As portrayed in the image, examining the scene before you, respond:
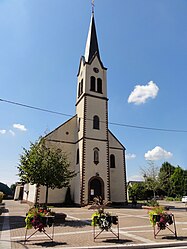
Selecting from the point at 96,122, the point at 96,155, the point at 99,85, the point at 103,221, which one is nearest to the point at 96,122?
the point at 96,122

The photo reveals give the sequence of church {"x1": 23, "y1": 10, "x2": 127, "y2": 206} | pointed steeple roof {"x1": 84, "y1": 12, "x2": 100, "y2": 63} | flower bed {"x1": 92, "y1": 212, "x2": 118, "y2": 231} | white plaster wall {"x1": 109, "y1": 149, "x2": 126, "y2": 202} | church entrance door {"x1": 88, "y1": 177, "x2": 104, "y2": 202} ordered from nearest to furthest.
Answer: flower bed {"x1": 92, "y1": 212, "x2": 118, "y2": 231}, church entrance door {"x1": 88, "y1": 177, "x2": 104, "y2": 202}, church {"x1": 23, "y1": 10, "x2": 127, "y2": 206}, white plaster wall {"x1": 109, "y1": 149, "x2": 126, "y2": 202}, pointed steeple roof {"x1": 84, "y1": 12, "x2": 100, "y2": 63}

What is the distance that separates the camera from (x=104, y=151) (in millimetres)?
28312

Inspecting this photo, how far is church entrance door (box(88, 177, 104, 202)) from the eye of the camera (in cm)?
A: 2594

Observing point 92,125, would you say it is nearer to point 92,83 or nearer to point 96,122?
point 96,122

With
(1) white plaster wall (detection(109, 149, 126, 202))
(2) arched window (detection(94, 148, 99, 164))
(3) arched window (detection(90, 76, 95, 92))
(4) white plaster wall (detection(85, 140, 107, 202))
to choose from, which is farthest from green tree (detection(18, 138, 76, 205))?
(3) arched window (detection(90, 76, 95, 92))

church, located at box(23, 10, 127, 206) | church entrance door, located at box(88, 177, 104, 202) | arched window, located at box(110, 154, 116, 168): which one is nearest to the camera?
church entrance door, located at box(88, 177, 104, 202)

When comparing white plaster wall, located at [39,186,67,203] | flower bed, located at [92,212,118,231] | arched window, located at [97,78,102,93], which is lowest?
flower bed, located at [92,212,118,231]

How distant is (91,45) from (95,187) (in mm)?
21688

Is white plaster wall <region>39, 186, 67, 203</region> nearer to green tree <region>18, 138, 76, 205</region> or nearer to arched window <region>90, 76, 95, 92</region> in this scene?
green tree <region>18, 138, 76, 205</region>

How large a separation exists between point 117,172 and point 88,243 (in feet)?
74.8

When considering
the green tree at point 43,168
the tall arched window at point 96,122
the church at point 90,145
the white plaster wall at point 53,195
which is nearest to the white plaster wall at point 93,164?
the church at point 90,145

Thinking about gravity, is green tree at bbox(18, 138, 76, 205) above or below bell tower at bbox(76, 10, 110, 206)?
below

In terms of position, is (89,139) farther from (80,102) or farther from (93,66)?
(93,66)

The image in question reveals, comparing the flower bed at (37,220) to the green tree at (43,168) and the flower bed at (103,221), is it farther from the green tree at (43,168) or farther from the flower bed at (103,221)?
the green tree at (43,168)
